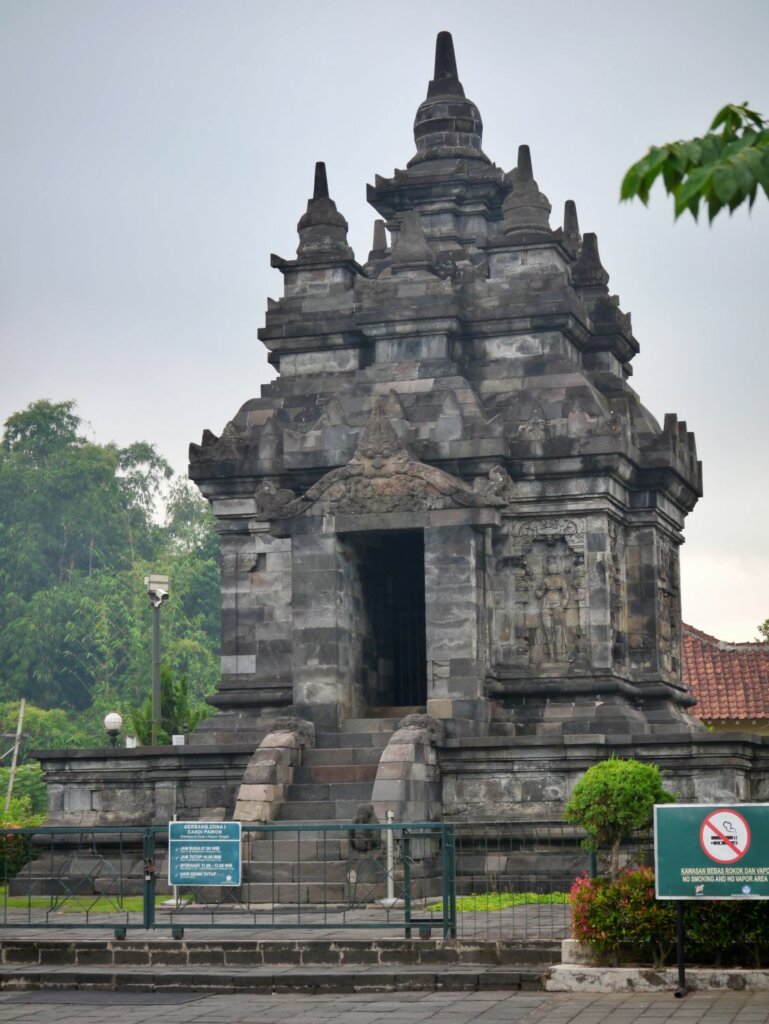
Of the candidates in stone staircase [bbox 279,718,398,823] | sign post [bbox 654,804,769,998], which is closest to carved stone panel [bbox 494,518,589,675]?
stone staircase [bbox 279,718,398,823]

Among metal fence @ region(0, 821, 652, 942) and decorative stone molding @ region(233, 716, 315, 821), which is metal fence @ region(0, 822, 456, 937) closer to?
metal fence @ region(0, 821, 652, 942)

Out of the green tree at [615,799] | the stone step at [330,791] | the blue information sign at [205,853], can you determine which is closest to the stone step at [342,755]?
the stone step at [330,791]

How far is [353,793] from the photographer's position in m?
28.1

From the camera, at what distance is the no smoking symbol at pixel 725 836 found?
1831cm

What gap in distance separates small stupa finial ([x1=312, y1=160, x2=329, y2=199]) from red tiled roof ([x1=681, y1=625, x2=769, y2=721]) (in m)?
16.2

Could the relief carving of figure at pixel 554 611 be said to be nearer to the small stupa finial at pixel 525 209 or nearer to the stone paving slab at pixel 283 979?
the small stupa finial at pixel 525 209

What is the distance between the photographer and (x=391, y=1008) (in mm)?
18469

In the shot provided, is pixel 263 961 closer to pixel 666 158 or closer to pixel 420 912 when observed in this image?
pixel 420 912

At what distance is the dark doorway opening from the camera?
107 ft

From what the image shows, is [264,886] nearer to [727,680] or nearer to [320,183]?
[320,183]

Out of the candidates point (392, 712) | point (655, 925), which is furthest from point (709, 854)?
point (392, 712)

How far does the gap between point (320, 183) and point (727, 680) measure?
17.7 meters

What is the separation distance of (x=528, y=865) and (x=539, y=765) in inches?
58.8

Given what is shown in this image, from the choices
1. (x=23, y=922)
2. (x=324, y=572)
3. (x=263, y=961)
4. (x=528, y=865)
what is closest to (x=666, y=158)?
(x=263, y=961)
